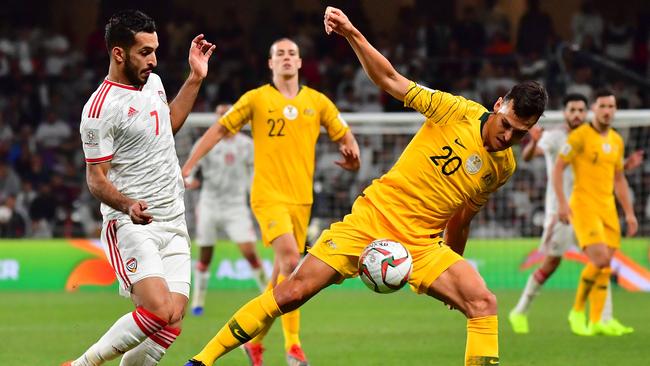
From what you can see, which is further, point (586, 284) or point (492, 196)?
point (492, 196)

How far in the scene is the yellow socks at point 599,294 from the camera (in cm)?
1134

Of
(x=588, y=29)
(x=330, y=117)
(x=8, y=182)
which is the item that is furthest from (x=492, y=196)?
(x=330, y=117)

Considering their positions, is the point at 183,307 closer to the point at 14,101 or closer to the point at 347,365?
the point at 347,365

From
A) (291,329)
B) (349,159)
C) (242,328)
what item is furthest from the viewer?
(349,159)

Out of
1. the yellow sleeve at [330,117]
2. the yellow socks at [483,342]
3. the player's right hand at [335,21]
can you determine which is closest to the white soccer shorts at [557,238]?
the yellow sleeve at [330,117]

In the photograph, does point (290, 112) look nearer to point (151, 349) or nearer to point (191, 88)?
point (191, 88)

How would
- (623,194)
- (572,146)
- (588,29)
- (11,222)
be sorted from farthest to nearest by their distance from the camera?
(588,29)
(11,222)
(623,194)
(572,146)

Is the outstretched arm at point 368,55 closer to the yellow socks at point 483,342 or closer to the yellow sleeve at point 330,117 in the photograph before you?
the yellow socks at point 483,342

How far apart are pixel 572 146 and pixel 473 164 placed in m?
5.15

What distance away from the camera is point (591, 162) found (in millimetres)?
11594

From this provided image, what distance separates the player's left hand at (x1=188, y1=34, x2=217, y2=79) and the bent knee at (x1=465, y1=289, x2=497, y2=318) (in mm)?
2151

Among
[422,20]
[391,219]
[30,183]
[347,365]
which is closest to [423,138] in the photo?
[391,219]

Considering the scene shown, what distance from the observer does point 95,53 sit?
2288 centimetres

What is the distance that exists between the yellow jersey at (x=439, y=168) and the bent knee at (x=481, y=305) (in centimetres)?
49
